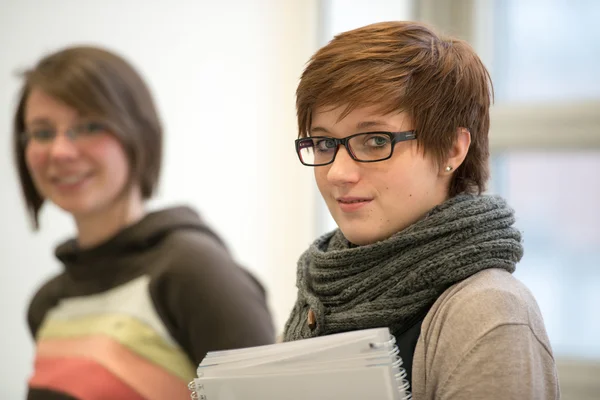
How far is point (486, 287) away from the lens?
0.84 m

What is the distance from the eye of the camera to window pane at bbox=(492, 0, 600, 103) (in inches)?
81.4

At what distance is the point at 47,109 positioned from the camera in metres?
1.66

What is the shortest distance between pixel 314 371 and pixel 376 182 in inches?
9.7

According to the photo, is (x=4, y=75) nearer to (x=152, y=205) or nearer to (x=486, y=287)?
(x=152, y=205)

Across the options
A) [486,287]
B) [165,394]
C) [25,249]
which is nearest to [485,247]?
[486,287]

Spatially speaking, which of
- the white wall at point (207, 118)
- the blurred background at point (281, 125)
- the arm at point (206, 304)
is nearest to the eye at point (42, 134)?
the arm at point (206, 304)

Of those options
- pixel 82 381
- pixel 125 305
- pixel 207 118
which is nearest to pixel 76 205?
pixel 125 305

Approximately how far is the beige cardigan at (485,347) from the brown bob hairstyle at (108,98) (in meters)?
1.03

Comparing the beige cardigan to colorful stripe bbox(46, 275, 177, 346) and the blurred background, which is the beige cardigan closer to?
colorful stripe bbox(46, 275, 177, 346)

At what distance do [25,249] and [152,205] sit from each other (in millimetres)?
470

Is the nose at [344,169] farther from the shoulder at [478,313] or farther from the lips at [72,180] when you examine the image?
the lips at [72,180]

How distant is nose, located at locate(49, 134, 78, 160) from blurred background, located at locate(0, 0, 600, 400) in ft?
2.13

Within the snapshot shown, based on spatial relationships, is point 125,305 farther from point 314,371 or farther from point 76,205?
point 314,371

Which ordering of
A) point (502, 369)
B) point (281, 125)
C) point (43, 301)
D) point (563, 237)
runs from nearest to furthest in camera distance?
point (502, 369)
point (43, 301)
point (563, 237)
point (281, 125)
